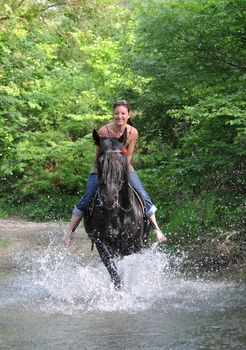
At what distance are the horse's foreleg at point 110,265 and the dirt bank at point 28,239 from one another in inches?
158

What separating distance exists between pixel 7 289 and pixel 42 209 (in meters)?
14.9

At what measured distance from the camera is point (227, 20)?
34.3ft

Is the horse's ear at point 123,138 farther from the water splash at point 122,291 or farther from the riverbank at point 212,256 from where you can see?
the riverbank at point 212,256

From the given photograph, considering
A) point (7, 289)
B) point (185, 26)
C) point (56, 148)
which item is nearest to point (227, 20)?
point (185, 26)

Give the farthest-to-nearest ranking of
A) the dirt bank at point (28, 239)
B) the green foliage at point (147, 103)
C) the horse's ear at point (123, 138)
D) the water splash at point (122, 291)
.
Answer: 1. the dirt bank at point (28, 239)
2. the green foliage at point (147, 103)
3. the horse's ear at point (123, 138)
4. the water splash at point (122, 291)

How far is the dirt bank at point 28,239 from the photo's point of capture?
1506 centimetres

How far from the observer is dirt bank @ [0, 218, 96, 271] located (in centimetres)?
1506

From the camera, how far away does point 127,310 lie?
8.11 metres

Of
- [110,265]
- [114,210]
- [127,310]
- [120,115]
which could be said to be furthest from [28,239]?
[127,310]

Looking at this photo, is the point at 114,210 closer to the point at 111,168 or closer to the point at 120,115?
the point at 111,168

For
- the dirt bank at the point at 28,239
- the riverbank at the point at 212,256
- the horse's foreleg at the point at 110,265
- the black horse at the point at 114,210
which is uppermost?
the black horse at the point at 114,210

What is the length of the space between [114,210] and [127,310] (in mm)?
1544

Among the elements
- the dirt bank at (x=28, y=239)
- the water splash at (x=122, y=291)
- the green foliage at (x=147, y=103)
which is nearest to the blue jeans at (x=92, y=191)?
the water splash at (x=122, y=291)

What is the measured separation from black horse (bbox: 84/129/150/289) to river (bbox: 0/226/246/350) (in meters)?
0.33
